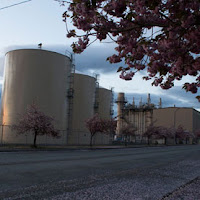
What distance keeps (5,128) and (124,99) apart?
51.8m

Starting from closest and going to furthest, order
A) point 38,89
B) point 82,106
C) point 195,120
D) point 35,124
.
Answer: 1. point 35,124
2. point 38,89
3. point 82,106
4. point 195,120

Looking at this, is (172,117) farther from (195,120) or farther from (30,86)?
(30,86)

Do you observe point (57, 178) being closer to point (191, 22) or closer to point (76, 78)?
point (191, 22)

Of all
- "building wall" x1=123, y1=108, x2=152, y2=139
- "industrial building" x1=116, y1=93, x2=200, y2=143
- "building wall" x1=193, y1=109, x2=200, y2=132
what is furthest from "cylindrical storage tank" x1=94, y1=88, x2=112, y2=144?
"building wall" x1=193, y1=109, x2=200, y2=132

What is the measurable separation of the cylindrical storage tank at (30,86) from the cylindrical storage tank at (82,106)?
5.56m

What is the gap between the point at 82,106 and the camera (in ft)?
141

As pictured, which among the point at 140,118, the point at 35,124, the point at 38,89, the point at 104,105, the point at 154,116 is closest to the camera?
the point at 35,124

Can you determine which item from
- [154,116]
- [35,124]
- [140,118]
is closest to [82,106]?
[35,124]

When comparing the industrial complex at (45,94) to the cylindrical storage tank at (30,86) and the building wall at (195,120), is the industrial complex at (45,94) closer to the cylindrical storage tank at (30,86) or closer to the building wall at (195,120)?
the cylindrical storage tank at (30,86)

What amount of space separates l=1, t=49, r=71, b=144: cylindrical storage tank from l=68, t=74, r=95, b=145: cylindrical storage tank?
18.2 ft

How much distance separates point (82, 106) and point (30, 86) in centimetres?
1154

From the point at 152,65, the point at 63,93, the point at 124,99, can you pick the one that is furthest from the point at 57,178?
the point at 124,99

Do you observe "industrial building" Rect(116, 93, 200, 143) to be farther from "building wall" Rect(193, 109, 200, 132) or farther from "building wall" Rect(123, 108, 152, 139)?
"building wall" Rect(193, 109, 200, 132)

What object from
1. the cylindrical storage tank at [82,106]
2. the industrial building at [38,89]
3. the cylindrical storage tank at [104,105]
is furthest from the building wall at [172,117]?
the industrial building at [38,89]
